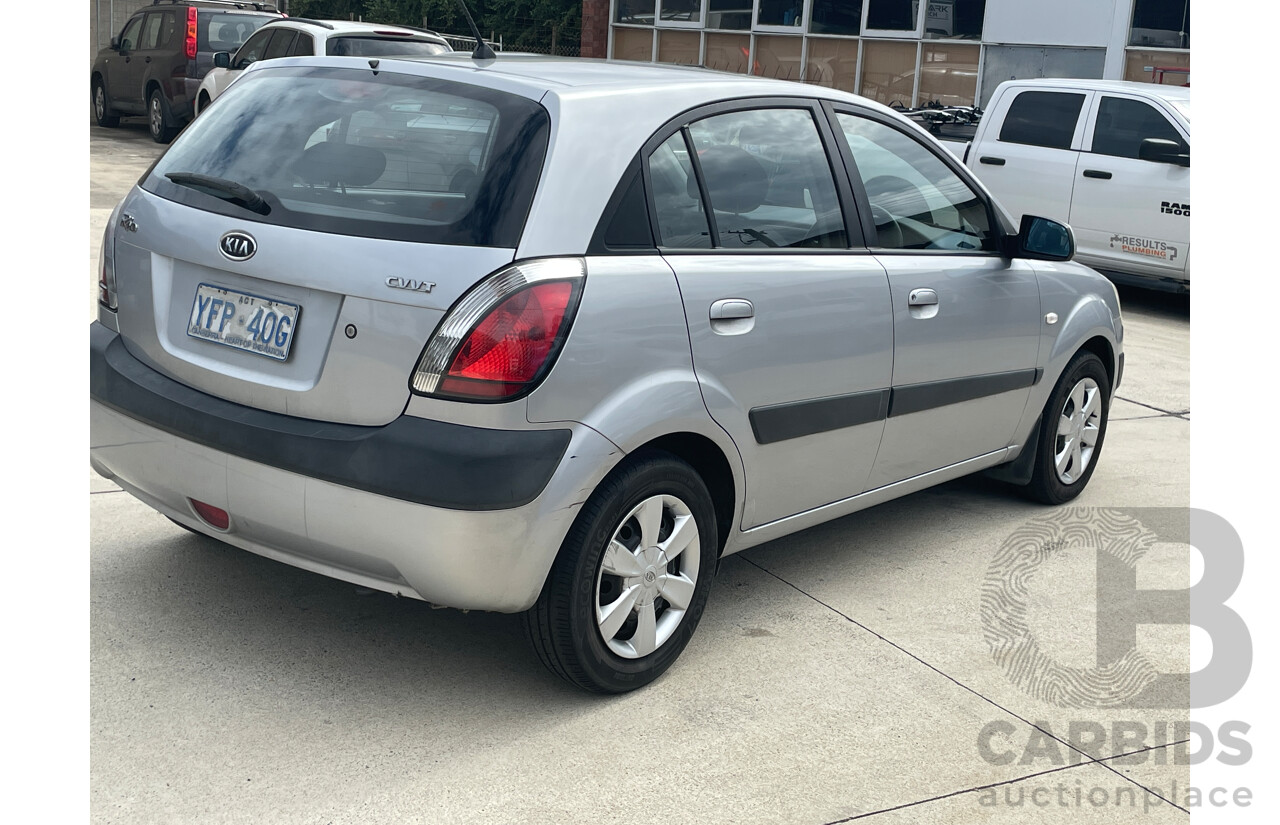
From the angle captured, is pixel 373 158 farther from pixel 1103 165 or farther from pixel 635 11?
pixel 635 11

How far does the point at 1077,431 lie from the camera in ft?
17.5

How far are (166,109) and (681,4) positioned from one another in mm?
9031

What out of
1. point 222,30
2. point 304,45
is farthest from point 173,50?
point 304,45

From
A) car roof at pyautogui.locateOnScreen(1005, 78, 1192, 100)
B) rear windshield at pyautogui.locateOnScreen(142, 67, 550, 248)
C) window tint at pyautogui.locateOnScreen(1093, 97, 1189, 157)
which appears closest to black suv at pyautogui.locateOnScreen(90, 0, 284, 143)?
car roof at pyautogui.locateOnScreen(1005, 78, 1192, 100)

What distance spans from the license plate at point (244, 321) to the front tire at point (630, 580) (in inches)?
33.7

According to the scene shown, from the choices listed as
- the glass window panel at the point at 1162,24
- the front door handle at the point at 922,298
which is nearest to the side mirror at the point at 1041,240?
the front door handle at the point at 922,298

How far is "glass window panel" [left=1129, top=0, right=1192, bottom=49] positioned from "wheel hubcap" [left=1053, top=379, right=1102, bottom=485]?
1142 cm

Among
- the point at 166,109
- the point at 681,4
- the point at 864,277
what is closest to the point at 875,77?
the point at 681,4

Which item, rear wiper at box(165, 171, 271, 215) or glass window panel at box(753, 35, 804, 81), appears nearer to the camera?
rear wiper at box(165, 171, 271, 215)

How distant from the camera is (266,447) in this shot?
10.2 ft

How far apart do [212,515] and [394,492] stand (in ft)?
2.06

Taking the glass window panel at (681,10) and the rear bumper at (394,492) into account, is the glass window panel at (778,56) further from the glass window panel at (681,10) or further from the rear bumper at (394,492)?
the rear bumper at (394,492)

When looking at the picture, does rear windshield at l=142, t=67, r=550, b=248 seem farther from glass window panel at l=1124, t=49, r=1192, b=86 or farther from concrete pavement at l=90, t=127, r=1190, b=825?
glass window panel at l=1124, t=49, r=1192, b=86

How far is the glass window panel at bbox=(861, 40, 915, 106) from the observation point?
18484 millimetres
